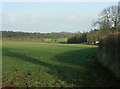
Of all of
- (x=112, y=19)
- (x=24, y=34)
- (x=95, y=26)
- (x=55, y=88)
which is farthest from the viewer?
(x=24, y=34)

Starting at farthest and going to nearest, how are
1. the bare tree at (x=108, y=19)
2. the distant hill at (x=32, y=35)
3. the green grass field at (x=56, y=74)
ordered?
the distant hill at (x=32, y=35) → the bare tree at (x=108, y=19) → the green grass field at (x=56, y=74)

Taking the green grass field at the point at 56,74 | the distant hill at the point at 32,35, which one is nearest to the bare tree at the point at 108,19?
the green grass field at the point at 56,74

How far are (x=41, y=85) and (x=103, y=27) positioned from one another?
102 feet

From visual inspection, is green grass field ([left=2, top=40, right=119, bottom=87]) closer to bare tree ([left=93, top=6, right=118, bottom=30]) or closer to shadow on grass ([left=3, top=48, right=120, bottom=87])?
shadow on grass ([left=3, top=48, right=120, bottom=87])

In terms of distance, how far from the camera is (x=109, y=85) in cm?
693

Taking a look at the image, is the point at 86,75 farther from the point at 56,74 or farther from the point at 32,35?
the point at 32,35

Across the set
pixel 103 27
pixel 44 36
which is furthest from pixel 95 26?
pixel 44 36

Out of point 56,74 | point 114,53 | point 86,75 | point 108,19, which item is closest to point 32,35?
point 108,19

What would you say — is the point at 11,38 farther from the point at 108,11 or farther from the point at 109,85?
the point at 109,85

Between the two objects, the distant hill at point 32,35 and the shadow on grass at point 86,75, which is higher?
the distant hill at point 32,35

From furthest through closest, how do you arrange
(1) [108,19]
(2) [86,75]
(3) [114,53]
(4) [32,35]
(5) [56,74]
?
(4) [32,35] < (1) [108,19] < (3) [114,53] < (5) [56,74] < (2) [86,75]

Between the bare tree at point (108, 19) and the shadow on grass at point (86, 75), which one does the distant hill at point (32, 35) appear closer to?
the bare tree at point (108, 19)

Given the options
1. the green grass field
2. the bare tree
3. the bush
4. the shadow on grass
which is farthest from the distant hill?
the bush

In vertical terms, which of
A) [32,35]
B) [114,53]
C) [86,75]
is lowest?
[86,75]
